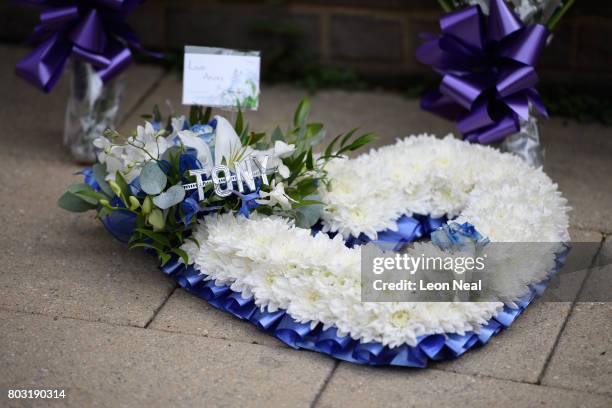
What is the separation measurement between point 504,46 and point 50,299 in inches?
60.9

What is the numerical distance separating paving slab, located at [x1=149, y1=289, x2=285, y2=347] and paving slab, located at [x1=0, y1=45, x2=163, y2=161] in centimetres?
102

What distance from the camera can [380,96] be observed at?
3.85 m

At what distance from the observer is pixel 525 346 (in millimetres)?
2369

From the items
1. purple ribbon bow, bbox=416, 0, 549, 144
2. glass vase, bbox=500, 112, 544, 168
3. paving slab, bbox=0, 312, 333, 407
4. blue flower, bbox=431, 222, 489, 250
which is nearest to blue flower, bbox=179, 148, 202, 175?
paving slab, bbox=0, 312, 333, 407

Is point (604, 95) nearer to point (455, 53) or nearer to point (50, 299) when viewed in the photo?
point (455, 53)

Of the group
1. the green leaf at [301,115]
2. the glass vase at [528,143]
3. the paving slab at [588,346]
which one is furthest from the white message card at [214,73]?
the paving slab at [588,346]

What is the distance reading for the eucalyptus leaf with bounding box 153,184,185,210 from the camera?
2475 mm

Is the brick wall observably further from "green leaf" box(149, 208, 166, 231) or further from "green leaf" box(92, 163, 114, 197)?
"green leaf" box(149, 208, 166, 231)

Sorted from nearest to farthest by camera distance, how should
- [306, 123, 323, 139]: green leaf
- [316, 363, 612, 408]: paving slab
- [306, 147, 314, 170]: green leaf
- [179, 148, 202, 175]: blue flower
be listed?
1. [316, 363, 612, 408]: paving slab
2. [179, 148, 202, 175]: blue flower
3. [306, 147, 314, 170]: green leaf
4. [306, 123, 323, 139]: green leaf

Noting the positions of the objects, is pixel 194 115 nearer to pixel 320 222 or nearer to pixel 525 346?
pixel 320 222

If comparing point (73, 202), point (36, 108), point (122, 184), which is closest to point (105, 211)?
point (122, 184)

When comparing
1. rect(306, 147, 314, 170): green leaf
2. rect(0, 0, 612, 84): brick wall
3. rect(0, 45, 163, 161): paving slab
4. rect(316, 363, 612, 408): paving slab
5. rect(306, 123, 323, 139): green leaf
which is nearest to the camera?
rect(316, 363, 612, 408): paving slab

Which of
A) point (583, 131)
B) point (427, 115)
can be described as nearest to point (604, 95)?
point (583, 131)

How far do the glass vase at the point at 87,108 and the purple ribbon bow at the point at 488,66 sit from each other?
1.06 meters
